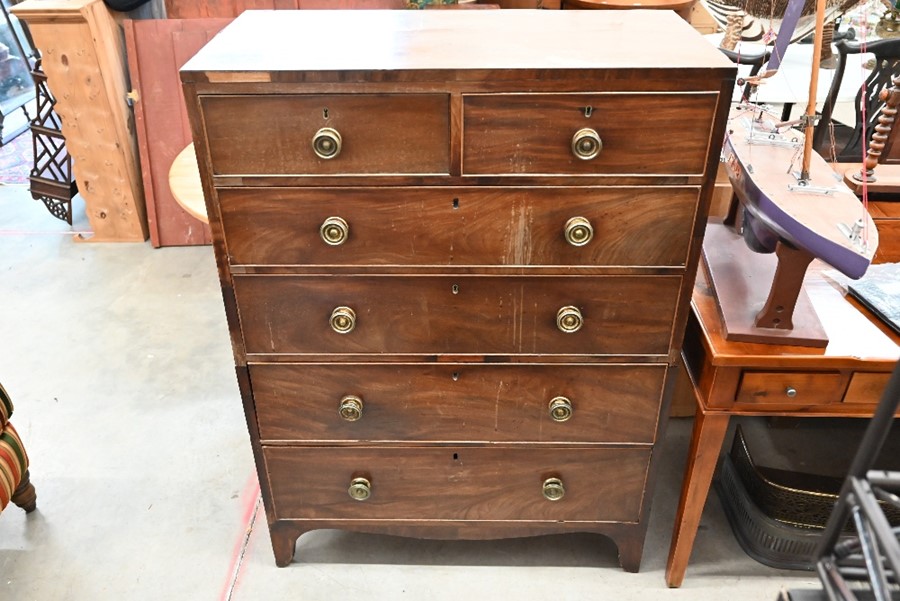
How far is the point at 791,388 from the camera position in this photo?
146 centimetres

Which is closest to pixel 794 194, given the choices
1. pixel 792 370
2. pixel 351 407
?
pixel 792 370

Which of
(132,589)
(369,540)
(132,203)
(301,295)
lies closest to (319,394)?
(301,295)

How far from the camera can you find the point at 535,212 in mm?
1323

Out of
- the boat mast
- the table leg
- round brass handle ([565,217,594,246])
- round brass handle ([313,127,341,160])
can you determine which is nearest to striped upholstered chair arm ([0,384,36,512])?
round brass handle ([313,127,341,160])

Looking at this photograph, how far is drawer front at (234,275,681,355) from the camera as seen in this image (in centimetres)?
142

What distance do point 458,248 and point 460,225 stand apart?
0.05 m

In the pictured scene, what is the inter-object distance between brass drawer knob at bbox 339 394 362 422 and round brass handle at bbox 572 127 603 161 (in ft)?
2.35

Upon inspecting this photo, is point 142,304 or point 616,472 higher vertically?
point 616,472

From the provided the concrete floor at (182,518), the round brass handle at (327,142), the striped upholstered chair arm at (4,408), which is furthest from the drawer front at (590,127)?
the striped upholstered chair arm at (4,408)

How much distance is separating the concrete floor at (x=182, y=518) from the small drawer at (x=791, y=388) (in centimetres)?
64

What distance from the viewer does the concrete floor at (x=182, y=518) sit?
1860 mm

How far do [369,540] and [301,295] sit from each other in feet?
2.85

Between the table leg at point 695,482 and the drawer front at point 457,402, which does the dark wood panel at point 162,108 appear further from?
the table leg at point 695,482

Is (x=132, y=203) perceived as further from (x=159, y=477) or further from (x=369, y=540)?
(x=369, y=540)
